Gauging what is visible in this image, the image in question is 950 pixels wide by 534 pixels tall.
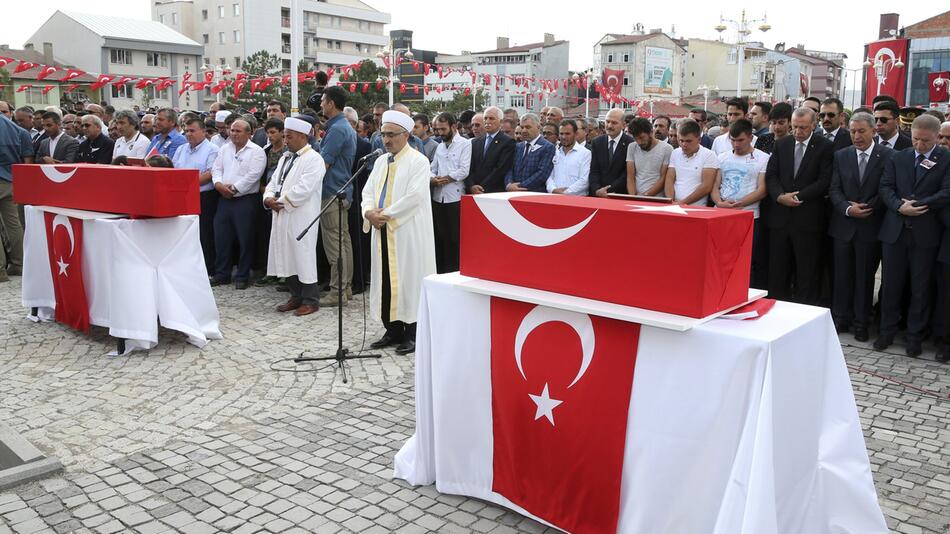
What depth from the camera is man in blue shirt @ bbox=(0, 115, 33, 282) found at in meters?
10.5

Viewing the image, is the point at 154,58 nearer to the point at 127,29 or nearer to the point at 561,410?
the point at 127,29

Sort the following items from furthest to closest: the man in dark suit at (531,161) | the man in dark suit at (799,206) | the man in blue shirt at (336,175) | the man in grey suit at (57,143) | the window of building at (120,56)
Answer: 1. the window of building at (120,56)
2. the man in grey suit at (57,143)
3. the man in dark suit at (531,161)
4. the man in blue shirt at (336,175)
5. the man in dark suit at (799,206)

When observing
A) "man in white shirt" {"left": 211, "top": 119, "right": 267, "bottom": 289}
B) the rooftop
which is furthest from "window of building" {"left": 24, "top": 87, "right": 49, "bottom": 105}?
"man in white shirt" {"left": 211, "top": 119, "right": 267, "bottom": 289}

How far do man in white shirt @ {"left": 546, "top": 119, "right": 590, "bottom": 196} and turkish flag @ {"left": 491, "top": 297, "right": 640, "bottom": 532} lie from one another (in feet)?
18.4

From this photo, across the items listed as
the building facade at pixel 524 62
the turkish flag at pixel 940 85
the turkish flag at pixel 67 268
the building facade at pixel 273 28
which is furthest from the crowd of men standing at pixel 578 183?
the building facade at pixel 524 62

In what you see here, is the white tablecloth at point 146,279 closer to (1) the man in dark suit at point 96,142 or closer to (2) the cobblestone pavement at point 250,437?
(2) the cobblestone pavement at point 250,437

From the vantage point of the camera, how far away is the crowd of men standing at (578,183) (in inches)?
275

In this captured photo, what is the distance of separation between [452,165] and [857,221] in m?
4.77

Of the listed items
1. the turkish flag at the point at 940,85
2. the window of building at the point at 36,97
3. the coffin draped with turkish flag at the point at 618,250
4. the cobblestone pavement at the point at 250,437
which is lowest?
the cobblestone pavement at the point at 250,437

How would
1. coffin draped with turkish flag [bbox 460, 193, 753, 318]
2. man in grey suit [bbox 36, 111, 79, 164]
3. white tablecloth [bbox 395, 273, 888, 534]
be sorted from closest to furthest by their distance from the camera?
white tablecloth [bbox 395, 273, 888, 534], coffin draped with turkish flag [bbox 460, 193, 753, 318], man in grey suit [bbox 36, 111, 79, 164]

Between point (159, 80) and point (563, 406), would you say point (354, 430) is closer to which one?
point (563, 406)

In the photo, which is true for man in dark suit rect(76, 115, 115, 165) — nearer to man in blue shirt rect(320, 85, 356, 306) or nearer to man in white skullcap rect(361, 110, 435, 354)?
man in blue shirt rect(320, 85, 356, 306)

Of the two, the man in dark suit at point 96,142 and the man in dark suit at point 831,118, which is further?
the man in dark suit at point 96,142

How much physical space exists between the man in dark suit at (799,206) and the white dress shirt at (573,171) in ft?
7.08
